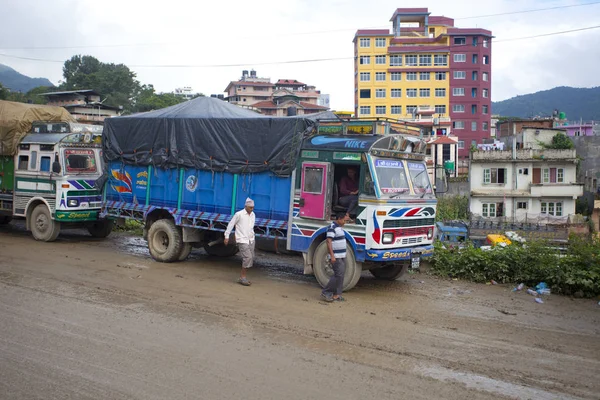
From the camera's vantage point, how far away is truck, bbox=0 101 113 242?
14477 millimetres

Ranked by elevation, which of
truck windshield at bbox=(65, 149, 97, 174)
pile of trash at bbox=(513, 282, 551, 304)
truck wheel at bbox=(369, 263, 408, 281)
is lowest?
pile of trash at bbox=(513, 282, 551, 304)

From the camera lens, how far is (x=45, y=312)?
25.8 feet

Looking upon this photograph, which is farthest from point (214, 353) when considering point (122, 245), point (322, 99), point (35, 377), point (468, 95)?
point (322, 99)

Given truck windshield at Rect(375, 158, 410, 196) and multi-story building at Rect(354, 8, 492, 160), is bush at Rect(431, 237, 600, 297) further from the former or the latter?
multi-story building at Rect(354, 8, 492, 160)

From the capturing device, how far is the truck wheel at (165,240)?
476 inches

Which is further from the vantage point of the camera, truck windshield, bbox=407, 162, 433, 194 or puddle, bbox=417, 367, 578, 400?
truck windshield, bbox=407, 162, 433, 194

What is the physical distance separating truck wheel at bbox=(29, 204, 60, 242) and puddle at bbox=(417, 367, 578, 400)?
1195 cm

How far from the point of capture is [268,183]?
10.8m

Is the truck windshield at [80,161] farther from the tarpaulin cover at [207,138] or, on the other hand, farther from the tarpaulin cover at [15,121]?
the tarpaulin cover at [15,121]

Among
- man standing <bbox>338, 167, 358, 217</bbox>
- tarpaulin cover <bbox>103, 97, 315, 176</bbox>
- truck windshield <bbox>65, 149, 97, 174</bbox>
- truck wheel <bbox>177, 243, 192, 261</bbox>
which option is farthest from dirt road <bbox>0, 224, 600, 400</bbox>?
truck windshield <bbox>65, 149, 97, 174</bbox>

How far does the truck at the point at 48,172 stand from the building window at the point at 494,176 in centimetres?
3893

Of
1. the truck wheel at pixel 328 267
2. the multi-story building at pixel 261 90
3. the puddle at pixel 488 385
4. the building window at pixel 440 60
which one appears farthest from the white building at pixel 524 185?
the multi-story building at pixel 261 90

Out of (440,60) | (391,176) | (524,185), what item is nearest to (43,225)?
(391,176)

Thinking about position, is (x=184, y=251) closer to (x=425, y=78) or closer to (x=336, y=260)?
(x=336, y=260)
